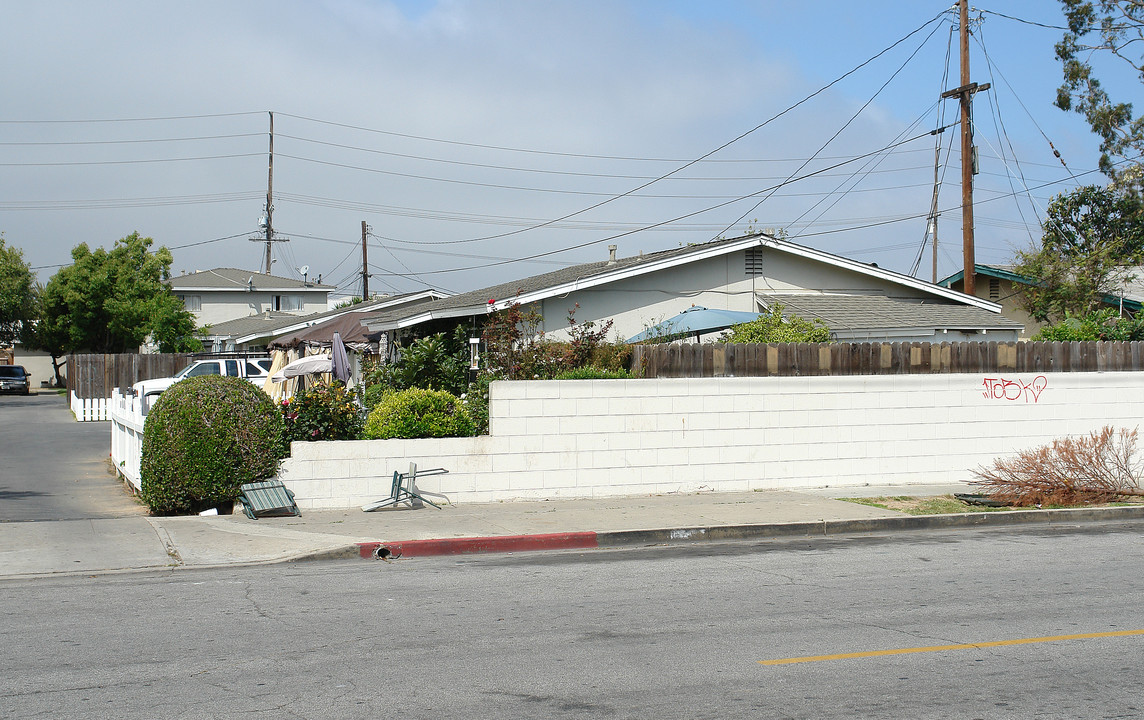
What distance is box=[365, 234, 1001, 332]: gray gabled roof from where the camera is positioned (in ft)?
60.3

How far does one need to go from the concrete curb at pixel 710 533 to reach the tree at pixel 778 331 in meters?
4.91

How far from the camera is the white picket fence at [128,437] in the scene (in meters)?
15.6

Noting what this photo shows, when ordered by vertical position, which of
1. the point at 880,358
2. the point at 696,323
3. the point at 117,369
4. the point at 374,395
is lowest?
the point at 374,395

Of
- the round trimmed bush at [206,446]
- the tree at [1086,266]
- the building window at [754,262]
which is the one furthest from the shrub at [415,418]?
the tree at [1086,266]

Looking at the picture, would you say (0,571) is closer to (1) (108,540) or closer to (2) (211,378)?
(1) (108,540)

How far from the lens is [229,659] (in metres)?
6.72

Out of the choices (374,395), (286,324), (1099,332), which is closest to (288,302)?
(286,324)

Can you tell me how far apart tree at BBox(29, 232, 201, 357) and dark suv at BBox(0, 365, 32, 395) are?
15.8 feet

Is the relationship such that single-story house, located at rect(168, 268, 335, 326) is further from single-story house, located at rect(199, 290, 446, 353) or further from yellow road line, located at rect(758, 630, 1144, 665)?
yellow road line, located at rect(758, 630, 1144, 665)

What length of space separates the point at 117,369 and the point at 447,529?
30120 millimetres

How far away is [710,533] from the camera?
479 inches

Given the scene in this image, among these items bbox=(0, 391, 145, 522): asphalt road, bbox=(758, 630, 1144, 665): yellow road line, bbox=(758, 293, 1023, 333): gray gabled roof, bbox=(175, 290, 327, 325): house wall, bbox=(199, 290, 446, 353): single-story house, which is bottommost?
bbox=(758, 630, 1144, 665): yellow road line

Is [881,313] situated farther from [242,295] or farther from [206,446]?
[242,295]

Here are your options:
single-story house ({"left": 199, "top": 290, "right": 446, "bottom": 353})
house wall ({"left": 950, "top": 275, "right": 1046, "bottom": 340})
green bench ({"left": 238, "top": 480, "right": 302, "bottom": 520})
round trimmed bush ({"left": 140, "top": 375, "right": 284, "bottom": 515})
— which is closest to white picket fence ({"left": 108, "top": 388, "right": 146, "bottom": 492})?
round trimmed bush ({"left": 140, "top": 375, "right": 284, "bottom": 515})
